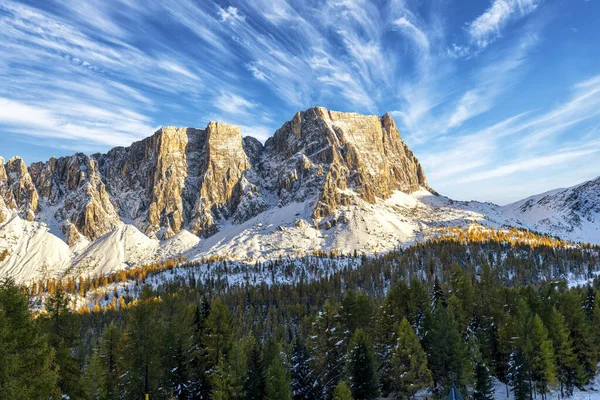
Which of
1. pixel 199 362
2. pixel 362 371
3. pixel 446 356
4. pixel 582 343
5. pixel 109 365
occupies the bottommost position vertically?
pixel 582 343

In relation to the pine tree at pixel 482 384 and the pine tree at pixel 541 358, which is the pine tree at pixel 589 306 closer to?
the pine tree at pixel 541 358

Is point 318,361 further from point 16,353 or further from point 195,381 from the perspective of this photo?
point 16,353

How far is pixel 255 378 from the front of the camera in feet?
119

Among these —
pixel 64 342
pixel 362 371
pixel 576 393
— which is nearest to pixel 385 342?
pixel 362 371

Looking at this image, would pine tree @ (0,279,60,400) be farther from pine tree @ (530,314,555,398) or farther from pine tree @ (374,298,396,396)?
pine tree @ (530,314,555,398)

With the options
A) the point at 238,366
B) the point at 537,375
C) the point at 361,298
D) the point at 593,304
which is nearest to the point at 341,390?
the point at 238,366

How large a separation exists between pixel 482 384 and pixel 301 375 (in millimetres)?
20788

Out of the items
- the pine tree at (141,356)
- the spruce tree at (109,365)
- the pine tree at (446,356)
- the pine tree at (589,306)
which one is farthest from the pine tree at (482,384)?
the spruce tree at (109,365)

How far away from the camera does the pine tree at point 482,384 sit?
40.5 metres

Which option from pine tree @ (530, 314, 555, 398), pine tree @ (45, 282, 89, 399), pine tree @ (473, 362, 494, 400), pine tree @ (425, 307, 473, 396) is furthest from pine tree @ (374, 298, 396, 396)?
pine tree @ (45, 282, 89, 399)

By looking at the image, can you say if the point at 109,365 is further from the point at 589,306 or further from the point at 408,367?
the point at 589,306

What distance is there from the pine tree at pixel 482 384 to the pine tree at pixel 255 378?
24014 mm

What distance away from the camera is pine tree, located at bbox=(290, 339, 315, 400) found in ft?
146

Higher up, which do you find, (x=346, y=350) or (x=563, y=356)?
(x=346, y=350)
